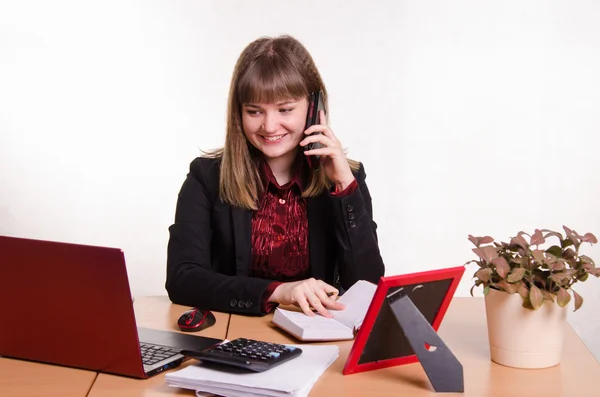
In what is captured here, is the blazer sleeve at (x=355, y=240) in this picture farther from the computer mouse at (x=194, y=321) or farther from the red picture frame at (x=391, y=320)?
the red picture frame at (x=391, y=320)

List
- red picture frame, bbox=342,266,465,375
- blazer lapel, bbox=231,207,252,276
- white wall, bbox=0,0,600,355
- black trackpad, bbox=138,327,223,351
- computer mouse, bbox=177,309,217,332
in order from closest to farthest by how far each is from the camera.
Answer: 1. red picture frame, bbox=342,266,465,375
2. black trackpad, bbox=138,327,223,351
3. computer mouse, bbox=177,309,217,332
4. blazer lapel, bbox=231,207,252,276
5. white wall, bbox=0,0,600,355

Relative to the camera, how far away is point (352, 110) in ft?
13.6

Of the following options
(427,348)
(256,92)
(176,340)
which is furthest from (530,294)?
(256,92)

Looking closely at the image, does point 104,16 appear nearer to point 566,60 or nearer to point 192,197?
point 192,197

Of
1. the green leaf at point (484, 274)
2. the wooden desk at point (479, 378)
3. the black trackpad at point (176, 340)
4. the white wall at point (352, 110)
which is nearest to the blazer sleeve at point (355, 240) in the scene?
the wooden desk at point (479, 378)

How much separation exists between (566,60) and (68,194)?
107 inches

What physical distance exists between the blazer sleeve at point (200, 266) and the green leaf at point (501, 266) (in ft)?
2.19

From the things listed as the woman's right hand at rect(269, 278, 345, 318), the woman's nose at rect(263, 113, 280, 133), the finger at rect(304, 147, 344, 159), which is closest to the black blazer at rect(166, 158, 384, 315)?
the finger at rect(304, 147, 344, 159)

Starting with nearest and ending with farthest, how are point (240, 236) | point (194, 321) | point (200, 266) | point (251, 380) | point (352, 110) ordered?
point (251, 380) → point (194, 321) → point (200, 266) → point (240, 236) → point (352, 110)

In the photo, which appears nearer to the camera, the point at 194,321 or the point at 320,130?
the point at 194,321

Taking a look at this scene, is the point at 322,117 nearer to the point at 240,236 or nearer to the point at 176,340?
the point at 240,236

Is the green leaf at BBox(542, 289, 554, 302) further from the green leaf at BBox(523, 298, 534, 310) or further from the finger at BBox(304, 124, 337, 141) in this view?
the finger at BBox(304, 124, 337, 141)

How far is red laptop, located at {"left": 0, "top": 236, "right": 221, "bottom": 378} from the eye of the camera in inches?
55.1

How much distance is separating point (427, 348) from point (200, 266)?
941 millimetres
